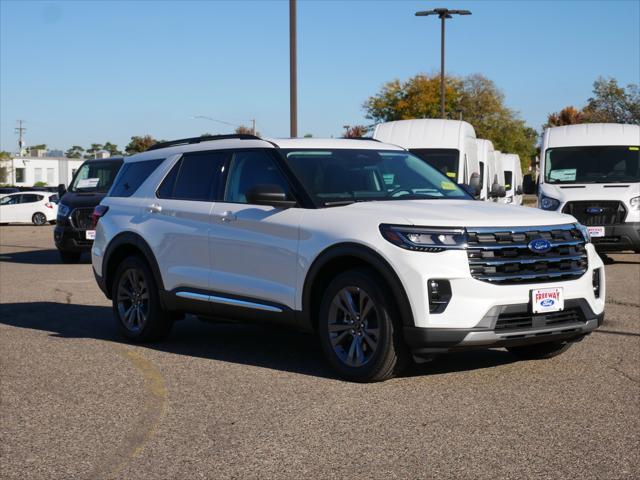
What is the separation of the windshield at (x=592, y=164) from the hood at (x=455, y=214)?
37.0 ft

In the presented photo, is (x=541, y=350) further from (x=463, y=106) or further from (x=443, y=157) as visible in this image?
(x=463, y=106)

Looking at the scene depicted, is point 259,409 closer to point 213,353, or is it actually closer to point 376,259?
point 376,259

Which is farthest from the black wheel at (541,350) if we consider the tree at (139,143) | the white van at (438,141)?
the tree at (139,143)

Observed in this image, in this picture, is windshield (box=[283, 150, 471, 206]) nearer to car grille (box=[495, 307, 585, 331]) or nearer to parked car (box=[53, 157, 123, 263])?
car grille (box=[495, 307, 585, 331])

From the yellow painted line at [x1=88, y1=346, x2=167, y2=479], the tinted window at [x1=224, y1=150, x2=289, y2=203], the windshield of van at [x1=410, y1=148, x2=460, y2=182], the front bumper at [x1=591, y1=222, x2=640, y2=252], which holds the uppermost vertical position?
the windshield of van at [x1=410, y1=148, x2=460, y2=182]

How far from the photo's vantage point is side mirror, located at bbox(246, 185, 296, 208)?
7.76 m

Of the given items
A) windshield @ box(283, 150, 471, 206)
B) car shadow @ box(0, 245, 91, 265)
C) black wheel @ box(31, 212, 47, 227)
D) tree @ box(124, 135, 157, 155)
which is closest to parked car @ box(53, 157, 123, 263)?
car shadow @ box(0, 245, 91, 265)

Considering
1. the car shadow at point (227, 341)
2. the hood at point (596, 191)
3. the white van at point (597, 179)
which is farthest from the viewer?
the hood at point (596, 191)

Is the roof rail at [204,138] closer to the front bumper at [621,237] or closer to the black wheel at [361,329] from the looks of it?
the black wheel at [361,329]

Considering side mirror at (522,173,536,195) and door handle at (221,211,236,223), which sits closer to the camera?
door handle at (221,211,236,223)

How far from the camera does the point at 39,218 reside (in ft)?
142

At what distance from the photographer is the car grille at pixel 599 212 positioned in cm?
1764

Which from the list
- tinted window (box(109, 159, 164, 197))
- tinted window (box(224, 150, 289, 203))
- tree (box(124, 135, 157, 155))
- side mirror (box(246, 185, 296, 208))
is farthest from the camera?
tree (box(124, 135, 157, 155))

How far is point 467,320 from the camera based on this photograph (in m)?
6.86
